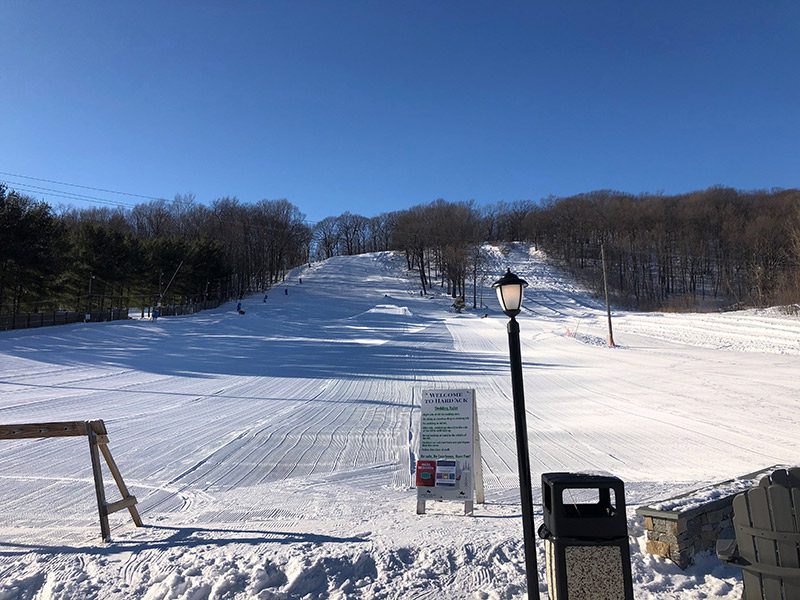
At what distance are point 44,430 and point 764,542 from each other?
6.14m

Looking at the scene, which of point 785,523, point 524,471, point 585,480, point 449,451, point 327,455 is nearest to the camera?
point 785,523

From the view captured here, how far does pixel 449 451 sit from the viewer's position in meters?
6.45

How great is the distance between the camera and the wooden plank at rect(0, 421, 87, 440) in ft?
18.0

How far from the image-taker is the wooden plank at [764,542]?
9.22 ft

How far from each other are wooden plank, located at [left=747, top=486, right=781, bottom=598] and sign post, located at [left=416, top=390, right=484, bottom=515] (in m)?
3.61

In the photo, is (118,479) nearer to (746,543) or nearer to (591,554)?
(591,554)

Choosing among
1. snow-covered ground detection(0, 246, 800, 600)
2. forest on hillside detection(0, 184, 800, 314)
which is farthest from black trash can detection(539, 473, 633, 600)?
forest on hillside detection(0, 184, 800, 314)

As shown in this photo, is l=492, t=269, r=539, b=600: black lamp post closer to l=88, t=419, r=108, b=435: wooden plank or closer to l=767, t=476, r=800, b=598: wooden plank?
l=767, t=476, r=800, b=598: wooden plank

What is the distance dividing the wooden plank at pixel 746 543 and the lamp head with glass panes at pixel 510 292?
2.01m

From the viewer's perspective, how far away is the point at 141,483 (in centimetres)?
783

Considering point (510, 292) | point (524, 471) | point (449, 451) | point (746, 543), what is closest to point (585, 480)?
point (524, 471)

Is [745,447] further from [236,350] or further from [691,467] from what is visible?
[236,350]

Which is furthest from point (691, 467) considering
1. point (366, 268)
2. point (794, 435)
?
point (366, 268)

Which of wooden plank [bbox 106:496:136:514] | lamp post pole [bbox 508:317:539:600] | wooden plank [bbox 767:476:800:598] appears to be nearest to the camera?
wooden plank [bbox 767:476:800:598]
